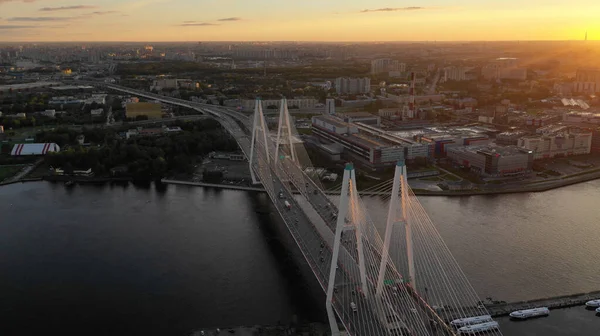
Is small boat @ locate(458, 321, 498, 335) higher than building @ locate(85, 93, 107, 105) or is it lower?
lower

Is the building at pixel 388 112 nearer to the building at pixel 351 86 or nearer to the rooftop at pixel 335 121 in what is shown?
the rooftop at pixel 335 121

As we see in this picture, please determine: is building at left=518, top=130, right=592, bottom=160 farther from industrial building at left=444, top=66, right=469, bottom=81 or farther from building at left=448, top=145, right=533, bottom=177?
industrial building at left=444, top=66, right=469, bottom=81

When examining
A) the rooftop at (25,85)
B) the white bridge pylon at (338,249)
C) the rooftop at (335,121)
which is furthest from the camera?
the rooftop at (25,85)

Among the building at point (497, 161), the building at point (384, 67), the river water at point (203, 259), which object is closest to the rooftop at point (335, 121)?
the building at point (497, 161)

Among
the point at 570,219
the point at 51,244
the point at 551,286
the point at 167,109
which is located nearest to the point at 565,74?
the point at 167,109

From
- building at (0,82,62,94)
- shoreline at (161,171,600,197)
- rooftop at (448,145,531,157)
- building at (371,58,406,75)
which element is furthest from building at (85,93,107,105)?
building at (371,58,406,75)

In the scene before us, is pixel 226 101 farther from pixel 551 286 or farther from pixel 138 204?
pixel 551 286

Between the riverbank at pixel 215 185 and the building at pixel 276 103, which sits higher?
the building at pixel 276 103
